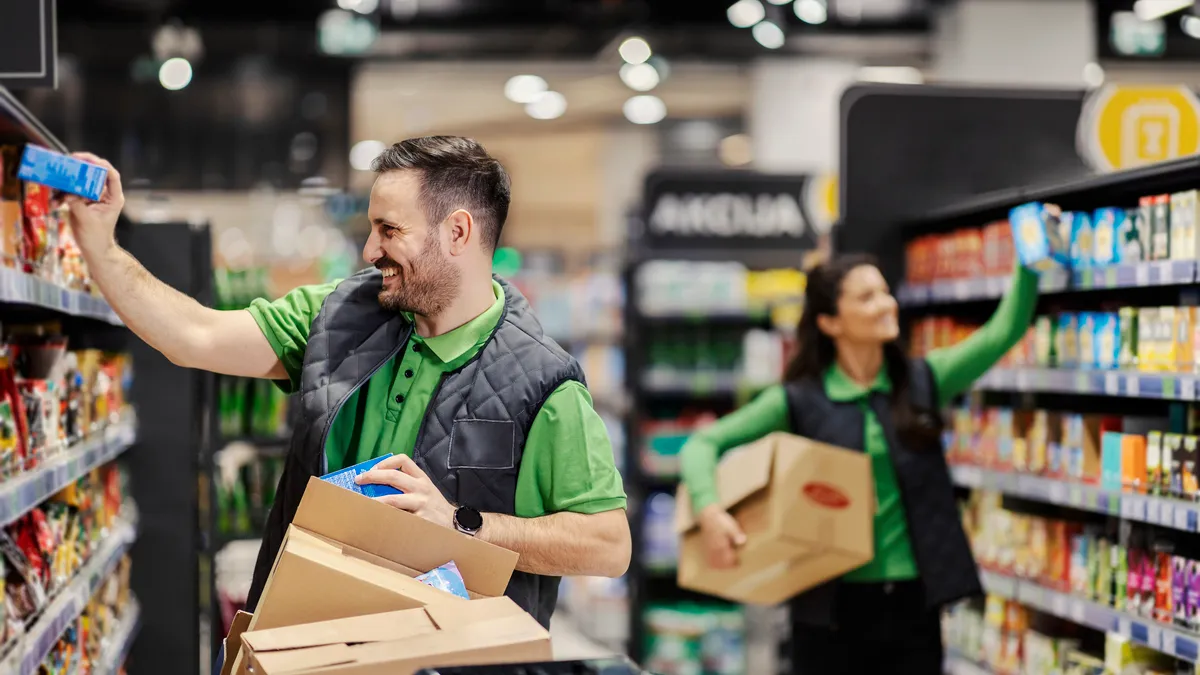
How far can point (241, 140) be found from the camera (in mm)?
12055

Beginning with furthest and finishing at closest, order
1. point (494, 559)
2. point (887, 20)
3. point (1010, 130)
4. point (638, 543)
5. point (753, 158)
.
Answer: point (753, 158), point (887, 20), point (638, 543), point (1010, 130), point (494, 559)

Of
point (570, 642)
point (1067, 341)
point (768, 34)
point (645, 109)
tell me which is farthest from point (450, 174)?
point (645, 109)

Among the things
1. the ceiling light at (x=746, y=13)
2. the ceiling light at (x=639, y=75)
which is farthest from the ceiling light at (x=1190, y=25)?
the ceiling light at (x=639, y=75)

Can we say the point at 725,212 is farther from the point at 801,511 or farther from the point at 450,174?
the point at 450,174

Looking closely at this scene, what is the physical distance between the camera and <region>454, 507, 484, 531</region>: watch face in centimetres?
240

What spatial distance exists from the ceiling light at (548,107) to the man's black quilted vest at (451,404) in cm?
1354

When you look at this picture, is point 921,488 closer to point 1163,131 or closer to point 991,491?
point 991,491

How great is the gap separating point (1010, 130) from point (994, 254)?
1.04m

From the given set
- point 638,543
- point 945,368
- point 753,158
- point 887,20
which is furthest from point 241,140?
point 945,368

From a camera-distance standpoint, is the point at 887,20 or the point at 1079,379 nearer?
the point at 1079,379

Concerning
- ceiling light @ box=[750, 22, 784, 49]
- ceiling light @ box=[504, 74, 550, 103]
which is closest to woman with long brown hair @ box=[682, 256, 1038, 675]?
ceiling light @ box=[750, 22, 784, 49]

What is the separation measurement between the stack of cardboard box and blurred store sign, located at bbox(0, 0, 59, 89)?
5.31 feet

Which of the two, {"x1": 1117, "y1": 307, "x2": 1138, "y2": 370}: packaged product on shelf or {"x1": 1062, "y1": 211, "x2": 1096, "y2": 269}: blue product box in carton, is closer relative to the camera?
{"x1": 1117, "y1": 307, "x2": 1138, "y2": 370}: packaged product on shelf

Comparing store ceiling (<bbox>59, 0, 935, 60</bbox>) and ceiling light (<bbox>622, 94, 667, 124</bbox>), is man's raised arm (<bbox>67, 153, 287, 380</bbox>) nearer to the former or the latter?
store ceiling (<bbox>59, 0, 935, 60</bbox>)
